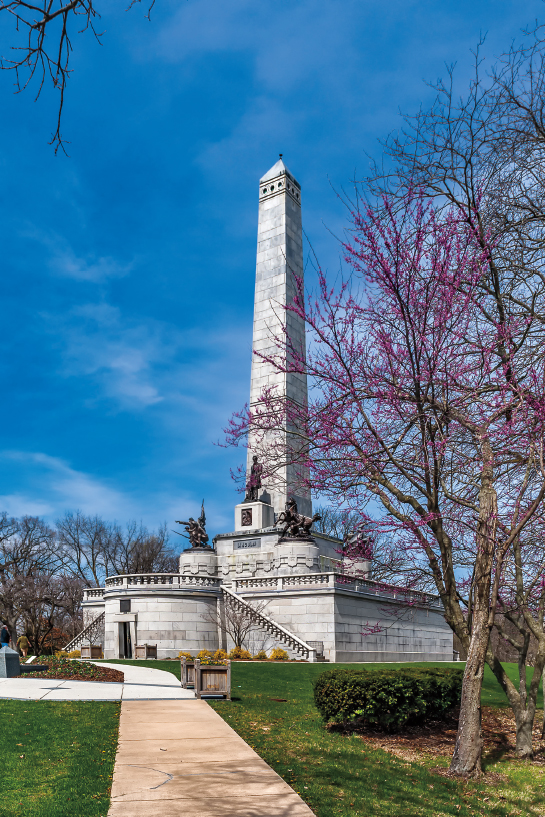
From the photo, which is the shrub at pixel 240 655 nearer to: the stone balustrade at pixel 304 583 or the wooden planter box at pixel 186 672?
the stone balustrade at pixel 304 583

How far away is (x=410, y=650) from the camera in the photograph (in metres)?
45.2

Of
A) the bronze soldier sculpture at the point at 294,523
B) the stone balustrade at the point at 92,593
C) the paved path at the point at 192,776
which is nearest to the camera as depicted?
the paved path at the point at 192,776

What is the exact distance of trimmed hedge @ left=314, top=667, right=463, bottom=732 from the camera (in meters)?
13.3

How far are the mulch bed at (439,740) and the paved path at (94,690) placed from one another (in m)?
5.55

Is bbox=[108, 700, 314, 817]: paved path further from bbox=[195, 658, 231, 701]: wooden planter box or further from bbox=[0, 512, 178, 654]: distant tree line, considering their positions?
bbox=[0, 512, 178, 654]: distant tree line

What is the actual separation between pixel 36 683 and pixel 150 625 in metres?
19.0

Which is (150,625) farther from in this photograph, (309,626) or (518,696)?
(518,696)

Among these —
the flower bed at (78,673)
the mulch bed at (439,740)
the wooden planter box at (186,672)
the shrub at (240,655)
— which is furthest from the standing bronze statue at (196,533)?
the mulch bed at (439,740)

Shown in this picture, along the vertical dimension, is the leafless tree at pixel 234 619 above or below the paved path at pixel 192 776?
below

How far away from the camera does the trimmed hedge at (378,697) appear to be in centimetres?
1327

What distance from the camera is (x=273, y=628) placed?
1451 inches

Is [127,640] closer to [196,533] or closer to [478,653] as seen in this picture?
[196,533]

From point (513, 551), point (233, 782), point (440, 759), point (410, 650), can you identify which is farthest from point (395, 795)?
point (410, 650)

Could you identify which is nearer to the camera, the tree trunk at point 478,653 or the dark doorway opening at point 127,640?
the tree trunk at point 478,653
